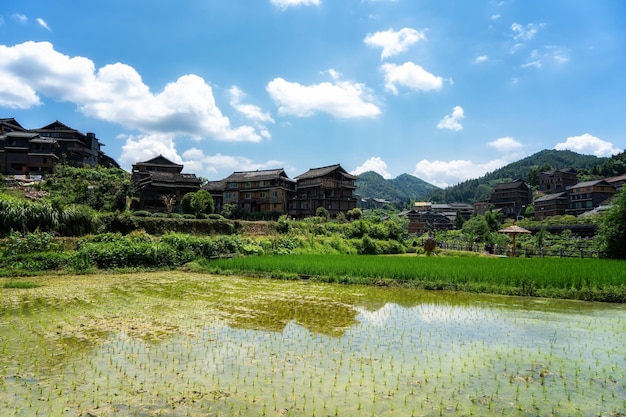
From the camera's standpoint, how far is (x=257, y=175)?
5491 cm

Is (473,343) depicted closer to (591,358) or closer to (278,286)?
(591,358)

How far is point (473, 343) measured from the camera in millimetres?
8219

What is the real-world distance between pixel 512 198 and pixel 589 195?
15.8 m

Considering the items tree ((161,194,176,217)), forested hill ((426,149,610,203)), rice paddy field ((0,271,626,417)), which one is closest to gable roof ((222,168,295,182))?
tree ((161,194,176,217))

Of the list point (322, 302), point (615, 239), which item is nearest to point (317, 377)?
point (322, 302)

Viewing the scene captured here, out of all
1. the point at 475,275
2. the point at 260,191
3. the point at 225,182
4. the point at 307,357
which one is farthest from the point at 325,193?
the point at 307,357

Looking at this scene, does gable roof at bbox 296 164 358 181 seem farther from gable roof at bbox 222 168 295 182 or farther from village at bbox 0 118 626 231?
gable roof at bbox 222 168 295 182

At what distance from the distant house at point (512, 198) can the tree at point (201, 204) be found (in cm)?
6239

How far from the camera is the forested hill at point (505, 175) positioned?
131637 millimetres

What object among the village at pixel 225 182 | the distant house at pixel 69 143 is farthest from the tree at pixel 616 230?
the distant house at pixel 69 143

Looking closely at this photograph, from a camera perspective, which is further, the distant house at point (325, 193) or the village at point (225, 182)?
the distant house at point (325, 193)

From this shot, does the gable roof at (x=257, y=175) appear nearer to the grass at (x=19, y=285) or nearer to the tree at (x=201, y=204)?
the tree at (x=201, y=204)

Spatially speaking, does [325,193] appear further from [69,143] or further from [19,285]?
[19,285]

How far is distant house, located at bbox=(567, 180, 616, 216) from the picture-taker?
6500cm
